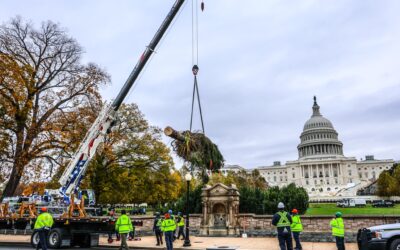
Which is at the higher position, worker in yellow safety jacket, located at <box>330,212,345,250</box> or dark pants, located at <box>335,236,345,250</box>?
worker in yellow safety jacket, located at <box>330,212,345,250</box>

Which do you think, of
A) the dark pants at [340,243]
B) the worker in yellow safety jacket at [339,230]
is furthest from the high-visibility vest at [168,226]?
the dark pants at [340,243]

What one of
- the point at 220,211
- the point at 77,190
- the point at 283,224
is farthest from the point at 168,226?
the point at 220,211

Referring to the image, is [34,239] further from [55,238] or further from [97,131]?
[97,131]

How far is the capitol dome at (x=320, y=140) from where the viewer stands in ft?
512

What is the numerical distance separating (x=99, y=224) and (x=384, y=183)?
87.6m

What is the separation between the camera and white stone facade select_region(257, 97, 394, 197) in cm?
15300

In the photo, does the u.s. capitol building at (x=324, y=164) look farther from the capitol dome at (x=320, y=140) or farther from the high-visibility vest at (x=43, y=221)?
the high-visibility vest at (x=43, y=221)

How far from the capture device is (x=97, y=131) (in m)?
19.2

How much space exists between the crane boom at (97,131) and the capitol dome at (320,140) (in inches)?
5740

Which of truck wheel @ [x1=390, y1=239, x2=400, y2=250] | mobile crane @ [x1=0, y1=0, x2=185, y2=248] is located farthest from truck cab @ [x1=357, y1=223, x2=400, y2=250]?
mobile crane @ [x1=0, y1=0, x2=185, y2=248]

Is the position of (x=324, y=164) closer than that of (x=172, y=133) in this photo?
No

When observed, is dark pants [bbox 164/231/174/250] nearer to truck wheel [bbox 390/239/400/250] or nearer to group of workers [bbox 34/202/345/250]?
group of workers [bbox 34/202/345/250]

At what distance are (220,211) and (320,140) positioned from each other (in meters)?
141

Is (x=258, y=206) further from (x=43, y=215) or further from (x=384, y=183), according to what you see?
(x=384, y=183)
